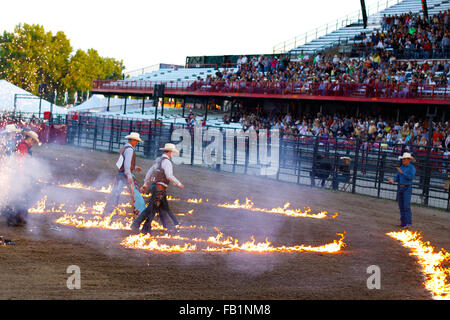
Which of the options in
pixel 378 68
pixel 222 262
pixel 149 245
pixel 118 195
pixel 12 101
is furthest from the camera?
pixel 12 101

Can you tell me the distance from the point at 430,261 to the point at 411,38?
82.6 feet

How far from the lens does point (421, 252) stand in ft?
31.6

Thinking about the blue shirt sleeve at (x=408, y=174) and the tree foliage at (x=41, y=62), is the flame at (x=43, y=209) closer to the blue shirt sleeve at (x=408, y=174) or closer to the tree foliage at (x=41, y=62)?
the blue shirt sleeve at (x=408, y=174)

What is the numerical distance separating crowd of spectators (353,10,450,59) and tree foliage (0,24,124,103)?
51.1 metres

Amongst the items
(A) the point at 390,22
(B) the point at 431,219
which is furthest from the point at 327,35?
(B) the point at 431,219

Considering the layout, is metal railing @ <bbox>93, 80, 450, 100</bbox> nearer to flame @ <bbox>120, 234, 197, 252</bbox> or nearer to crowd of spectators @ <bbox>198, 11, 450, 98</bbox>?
crowd of spectators @ <bbox>198, 11, 450, 98</bbox>

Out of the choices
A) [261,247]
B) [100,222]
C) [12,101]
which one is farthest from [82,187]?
[12,101]

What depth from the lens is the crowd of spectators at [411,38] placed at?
29795 millimetres

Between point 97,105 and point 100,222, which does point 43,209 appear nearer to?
point 100,222

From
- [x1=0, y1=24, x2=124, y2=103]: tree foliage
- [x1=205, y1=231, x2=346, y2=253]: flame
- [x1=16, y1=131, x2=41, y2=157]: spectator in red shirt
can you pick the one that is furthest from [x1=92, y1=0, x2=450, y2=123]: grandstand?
[x1=0, y1=24, x2=124, y2=103]: tree foliage

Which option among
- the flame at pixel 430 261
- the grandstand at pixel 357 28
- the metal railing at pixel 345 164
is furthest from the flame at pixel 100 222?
the grandstand at pixel 357 28

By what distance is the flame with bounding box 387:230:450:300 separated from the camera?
7113 millimetres

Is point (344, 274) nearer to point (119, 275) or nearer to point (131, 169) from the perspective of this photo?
point (119, 275)

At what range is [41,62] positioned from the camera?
8069cm
